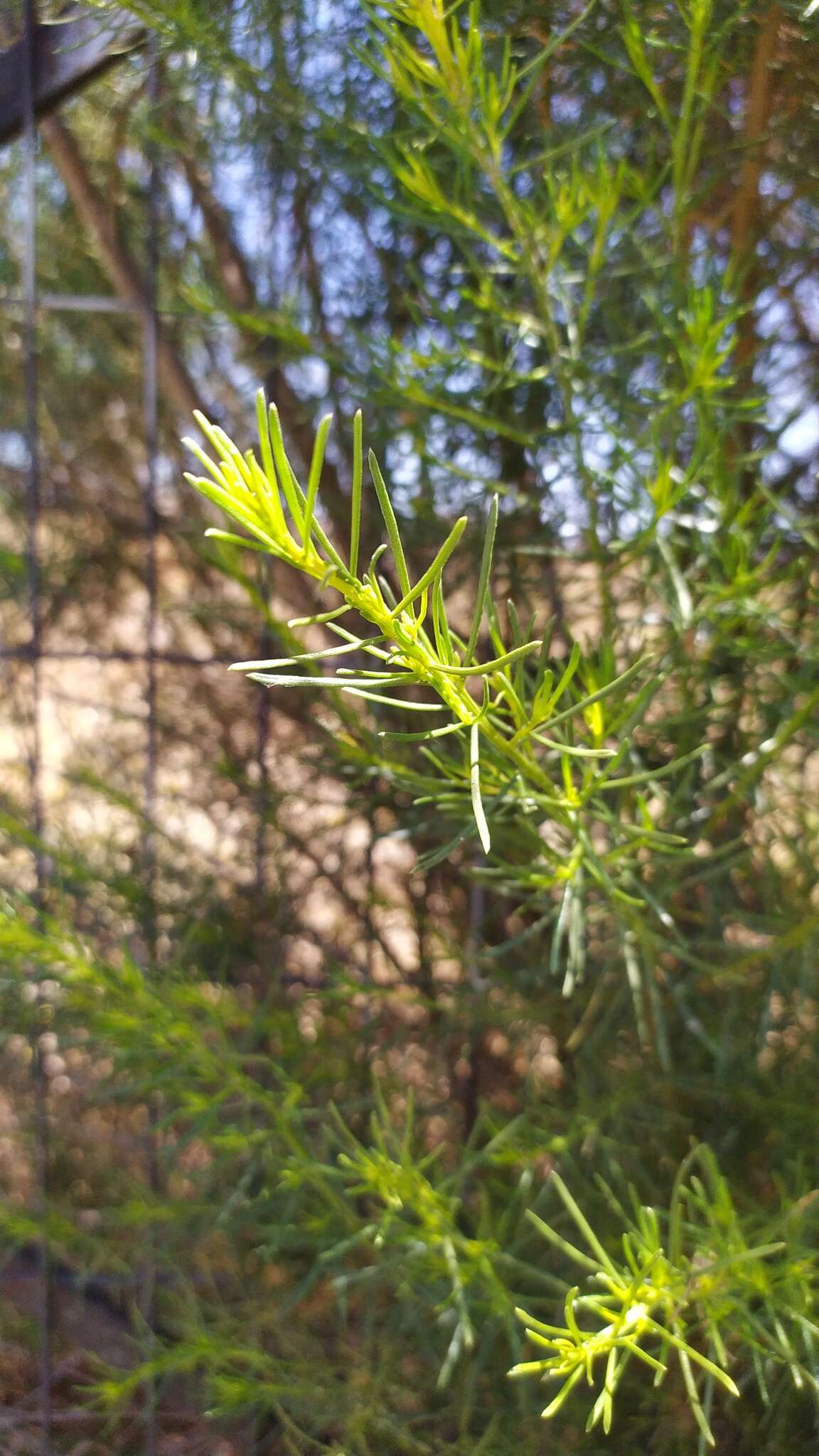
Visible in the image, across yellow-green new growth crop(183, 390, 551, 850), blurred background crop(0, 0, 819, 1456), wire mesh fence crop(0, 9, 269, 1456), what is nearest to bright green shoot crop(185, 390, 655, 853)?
yellow-green new growth crop(183, 390, 551, 850)

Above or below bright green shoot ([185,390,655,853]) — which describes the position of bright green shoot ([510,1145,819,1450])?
below

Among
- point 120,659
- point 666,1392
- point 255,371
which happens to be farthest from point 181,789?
point 666,1392

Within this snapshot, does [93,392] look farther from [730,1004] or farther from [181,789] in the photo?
[730,1004]

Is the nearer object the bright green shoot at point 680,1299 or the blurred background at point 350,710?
the bright green shoot at point 680,1299

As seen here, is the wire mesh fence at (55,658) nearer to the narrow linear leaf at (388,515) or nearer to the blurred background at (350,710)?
the blurred background at (350,710)

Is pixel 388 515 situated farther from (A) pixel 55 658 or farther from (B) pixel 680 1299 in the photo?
(A) pixel 55 658

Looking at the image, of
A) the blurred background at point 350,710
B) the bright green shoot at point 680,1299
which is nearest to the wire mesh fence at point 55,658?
the blurred background at point 350,710

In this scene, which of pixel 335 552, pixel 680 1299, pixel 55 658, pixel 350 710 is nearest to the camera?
pixel 335 552

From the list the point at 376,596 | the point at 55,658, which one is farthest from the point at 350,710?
the point at 55,658

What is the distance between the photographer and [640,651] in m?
0.92

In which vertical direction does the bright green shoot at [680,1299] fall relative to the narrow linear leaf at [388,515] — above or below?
below

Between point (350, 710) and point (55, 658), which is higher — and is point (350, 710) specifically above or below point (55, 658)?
below

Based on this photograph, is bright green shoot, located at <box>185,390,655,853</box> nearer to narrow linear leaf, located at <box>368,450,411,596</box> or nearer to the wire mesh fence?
narrow linear leaf, located at <box>368,450,411,596</box>

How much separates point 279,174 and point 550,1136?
1.02 metres
